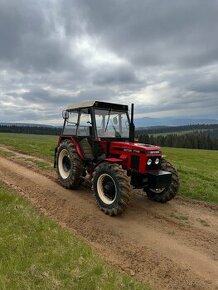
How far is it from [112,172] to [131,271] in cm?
320

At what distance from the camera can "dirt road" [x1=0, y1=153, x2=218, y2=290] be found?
5621 millimetres

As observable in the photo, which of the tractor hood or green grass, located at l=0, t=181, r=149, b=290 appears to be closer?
green grass, located at l=0, t=181, r=149, b=290

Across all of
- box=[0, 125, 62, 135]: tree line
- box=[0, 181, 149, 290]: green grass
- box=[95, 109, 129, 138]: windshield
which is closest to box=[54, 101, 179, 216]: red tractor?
box=[95, 109, 129, 138]: windshield

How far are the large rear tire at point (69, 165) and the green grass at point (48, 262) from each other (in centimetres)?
343

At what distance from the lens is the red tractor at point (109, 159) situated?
863cm

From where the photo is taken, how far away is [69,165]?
11234mm

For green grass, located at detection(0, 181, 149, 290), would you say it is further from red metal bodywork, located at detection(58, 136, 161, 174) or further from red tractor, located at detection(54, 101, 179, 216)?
red metal bodywork, located at detection(58, 136, 161, 174)

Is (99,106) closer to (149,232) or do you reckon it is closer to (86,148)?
(86,148)

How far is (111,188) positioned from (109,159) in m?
0.81

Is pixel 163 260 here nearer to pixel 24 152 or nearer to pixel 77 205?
pixel 77 205

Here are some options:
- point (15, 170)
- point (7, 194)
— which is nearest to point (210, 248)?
point (7, 194)

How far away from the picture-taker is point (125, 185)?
8094 millimetres

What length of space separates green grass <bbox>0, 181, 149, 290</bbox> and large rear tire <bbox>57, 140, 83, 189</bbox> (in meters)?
3.43

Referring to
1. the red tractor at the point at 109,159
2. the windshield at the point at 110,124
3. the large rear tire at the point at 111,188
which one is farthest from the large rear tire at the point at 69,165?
the large rear tire at the point at 111,188
